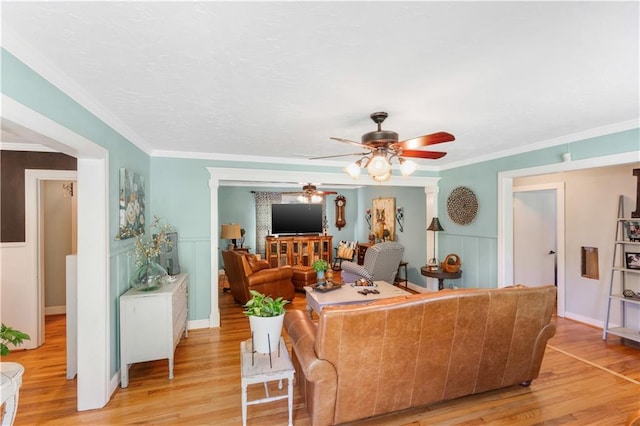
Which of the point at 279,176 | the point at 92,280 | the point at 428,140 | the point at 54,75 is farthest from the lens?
the point at 279,176

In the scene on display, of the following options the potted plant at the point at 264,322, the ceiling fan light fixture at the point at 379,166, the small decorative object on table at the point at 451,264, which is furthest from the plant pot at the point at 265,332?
the small decorative object on table at the point at 451,264

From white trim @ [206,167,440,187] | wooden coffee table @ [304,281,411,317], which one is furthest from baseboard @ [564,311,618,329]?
white trim @ [206,167,440,187]

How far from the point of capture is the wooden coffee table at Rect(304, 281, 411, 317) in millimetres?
3338

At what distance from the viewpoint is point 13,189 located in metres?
3.29

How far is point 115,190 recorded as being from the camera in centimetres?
255

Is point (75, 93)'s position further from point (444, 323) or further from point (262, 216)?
point (262, 216)

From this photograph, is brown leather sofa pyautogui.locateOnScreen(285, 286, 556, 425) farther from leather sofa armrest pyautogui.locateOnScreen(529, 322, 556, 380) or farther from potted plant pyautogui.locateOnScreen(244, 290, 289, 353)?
potted plant pyautogui.locateOnScreen(244, 290, 289, 353)

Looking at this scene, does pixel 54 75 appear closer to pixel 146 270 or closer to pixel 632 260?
pixel 146 270

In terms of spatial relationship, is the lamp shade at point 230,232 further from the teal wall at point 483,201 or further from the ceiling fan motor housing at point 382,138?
the ceiling fan motor housing at point 382,138

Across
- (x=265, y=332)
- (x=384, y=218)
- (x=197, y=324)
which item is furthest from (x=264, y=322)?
(x=384, y=218)

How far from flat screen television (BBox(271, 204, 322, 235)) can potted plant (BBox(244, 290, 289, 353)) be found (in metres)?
5.92

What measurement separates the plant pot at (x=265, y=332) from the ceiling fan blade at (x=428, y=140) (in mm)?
1562

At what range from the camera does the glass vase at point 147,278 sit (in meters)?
2.74

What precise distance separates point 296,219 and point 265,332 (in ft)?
20.0
